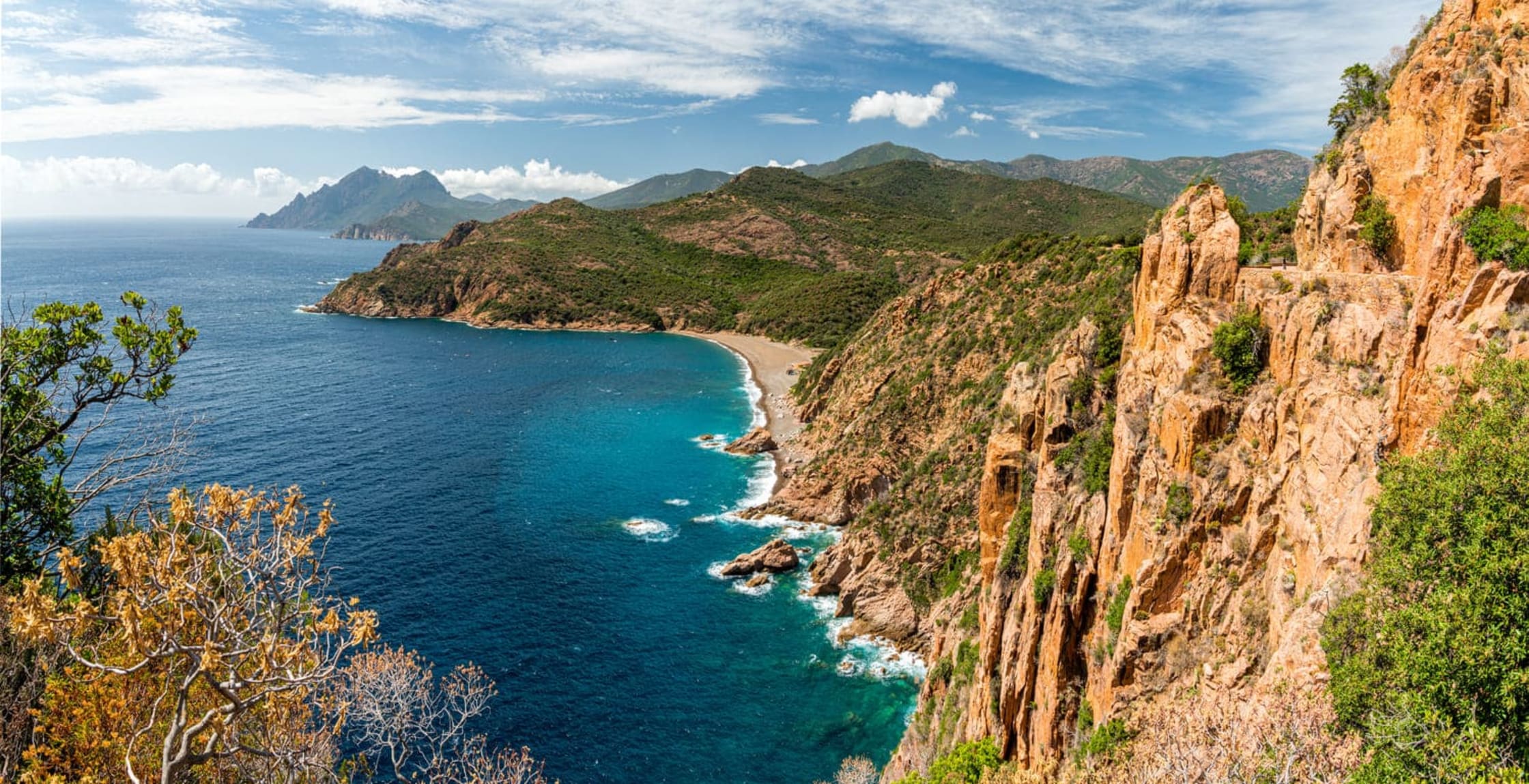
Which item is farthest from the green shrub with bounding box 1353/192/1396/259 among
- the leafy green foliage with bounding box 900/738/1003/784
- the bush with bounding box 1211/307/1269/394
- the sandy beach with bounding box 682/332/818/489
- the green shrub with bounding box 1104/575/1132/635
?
the sandy beach with bounding box 682/332/818/489

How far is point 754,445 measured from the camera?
9369 centimetres

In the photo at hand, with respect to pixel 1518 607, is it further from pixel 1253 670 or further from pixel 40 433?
pixel 40 433

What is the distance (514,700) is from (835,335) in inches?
4776

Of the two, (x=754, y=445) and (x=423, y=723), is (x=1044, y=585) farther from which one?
(x=754, y=445)

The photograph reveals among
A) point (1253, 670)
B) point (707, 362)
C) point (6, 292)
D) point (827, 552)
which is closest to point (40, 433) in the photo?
point (1253, 670)

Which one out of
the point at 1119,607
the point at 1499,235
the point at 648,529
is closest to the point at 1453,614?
the point at 1499,235

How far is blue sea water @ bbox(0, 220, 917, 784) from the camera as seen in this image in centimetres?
4344

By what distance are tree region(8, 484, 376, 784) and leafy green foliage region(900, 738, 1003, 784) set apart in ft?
68.1

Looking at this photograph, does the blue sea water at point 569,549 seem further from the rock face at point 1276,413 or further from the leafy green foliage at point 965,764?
the rock face at point 1276,413

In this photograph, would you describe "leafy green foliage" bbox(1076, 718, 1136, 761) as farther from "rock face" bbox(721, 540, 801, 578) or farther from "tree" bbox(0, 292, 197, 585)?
"rock face" bbox(721, 540, 801, 578)

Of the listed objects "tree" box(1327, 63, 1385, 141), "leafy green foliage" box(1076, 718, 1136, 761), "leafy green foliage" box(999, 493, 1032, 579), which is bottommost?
"leafy green foliage" box(1076, 718, 1136, 761)

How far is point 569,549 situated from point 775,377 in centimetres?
7444

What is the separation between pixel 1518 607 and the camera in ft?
44.0

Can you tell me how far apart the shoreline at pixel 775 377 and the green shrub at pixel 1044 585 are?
5091 centimetres
